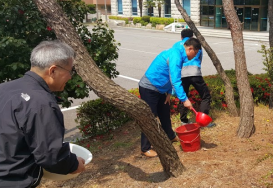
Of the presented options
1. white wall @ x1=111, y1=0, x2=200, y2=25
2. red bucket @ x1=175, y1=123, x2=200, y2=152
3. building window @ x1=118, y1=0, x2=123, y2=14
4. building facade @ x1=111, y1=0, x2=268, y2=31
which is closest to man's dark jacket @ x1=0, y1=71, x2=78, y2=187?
red bucket @ x1=175, y1=123, x2=200, y2=152

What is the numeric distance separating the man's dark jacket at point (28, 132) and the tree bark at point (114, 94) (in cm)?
141

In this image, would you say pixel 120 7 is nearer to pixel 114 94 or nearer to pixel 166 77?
pixel 166 77

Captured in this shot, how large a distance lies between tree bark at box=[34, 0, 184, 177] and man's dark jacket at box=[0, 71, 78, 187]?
4.64 ft

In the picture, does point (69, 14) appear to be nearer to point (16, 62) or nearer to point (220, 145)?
point (16, 62)

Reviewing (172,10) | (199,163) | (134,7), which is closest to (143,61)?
(199,163)

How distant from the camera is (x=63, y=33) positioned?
4180 millimetres

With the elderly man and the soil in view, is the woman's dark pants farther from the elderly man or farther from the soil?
the elderly man

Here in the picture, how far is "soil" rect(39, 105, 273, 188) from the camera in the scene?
12.6ft

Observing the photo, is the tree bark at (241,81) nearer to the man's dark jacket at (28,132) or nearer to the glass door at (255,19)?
the man's dark jacket at (28,132)

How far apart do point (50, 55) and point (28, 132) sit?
50 centimetres

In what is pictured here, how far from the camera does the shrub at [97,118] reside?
239 inches

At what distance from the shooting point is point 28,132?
2.07 meters

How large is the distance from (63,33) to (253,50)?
14.8 metres

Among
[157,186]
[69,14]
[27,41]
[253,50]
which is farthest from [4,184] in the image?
[253,50]
